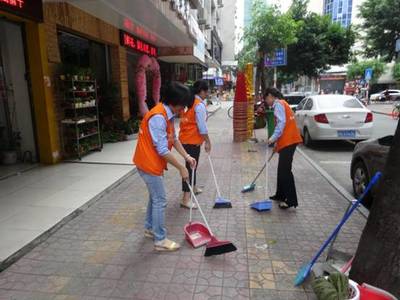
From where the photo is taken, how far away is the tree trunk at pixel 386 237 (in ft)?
7.80

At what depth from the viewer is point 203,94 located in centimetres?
502

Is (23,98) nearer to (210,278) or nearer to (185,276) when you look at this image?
(185,276)

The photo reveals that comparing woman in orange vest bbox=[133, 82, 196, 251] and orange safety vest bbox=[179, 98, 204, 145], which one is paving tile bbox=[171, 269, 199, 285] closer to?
woman in orange vest bbox=[133, 82, 196, 251]

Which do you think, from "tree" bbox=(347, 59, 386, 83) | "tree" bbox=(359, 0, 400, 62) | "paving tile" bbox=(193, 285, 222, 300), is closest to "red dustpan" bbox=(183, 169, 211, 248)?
"paving tile" bbox=(193, 285, 222, 300)

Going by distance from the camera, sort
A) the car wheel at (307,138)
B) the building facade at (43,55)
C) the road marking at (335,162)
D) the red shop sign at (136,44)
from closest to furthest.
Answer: the building facade at (43,55), the road marking at (335,162), the car wheel at (307,138), the red shop sign at (136,44)

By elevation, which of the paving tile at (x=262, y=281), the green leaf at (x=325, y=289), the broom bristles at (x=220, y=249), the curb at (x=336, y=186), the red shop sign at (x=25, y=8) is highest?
the red shop sign at (x=25, y=8)

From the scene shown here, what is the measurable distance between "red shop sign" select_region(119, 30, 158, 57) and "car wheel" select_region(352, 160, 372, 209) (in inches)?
313

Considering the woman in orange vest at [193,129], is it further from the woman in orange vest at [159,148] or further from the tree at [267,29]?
the tree at [267,29]

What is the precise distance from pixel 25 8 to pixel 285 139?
186 inches

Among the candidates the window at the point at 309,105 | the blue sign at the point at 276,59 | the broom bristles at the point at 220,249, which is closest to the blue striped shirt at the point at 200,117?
the broom bristles at the point at 220,249

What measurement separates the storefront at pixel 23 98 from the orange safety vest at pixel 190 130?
3.48m

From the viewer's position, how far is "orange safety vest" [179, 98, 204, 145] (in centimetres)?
473

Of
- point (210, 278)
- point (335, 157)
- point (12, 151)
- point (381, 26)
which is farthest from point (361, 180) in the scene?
point (381, 26)

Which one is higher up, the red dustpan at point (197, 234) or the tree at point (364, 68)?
the tree at point (364, 68)
